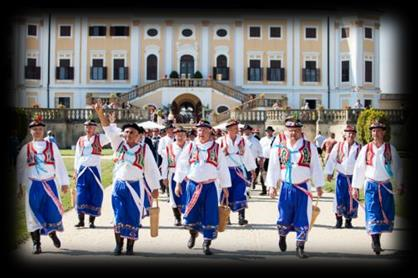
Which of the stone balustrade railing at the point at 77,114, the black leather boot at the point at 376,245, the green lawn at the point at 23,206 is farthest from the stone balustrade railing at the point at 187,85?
the black leather boot at the point at 376,245

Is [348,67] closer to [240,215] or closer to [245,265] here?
[240,215]

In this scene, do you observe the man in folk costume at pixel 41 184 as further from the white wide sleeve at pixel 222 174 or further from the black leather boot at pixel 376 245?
the black leather boot at pixel 376 245

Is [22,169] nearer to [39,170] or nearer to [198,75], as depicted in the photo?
[39,170]

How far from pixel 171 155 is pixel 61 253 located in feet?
15.3

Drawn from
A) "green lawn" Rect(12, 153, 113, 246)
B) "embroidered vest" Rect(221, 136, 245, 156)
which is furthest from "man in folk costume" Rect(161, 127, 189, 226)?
"green lawn" Rect(12, 153, 113, 246)

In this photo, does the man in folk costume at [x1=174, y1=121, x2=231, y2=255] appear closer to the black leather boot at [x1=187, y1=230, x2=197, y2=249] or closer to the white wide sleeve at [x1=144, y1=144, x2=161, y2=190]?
the black leather boot at [x1=187, y1=230, x2=197, y2=249]

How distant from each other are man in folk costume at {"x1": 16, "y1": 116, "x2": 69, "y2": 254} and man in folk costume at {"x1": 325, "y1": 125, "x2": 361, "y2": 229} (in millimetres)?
4990

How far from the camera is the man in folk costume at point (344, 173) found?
451 inches

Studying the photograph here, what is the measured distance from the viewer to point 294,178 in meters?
8.86

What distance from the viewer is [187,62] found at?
4853 cm

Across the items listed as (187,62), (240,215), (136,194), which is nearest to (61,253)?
(136,194)

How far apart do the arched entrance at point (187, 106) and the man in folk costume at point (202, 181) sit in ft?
117

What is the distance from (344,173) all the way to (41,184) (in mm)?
5702

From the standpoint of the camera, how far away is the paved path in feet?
26.5
